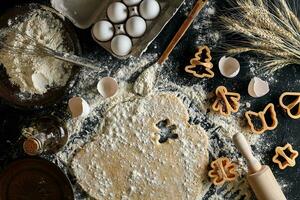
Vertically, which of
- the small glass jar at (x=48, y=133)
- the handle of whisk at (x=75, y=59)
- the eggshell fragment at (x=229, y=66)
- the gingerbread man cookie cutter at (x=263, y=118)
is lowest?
the small glass jar at (x=48, y=133)

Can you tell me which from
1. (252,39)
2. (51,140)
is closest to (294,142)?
(252,39)

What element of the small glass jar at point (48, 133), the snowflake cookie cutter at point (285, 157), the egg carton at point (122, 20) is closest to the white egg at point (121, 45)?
the egg carton at point (122, 20)

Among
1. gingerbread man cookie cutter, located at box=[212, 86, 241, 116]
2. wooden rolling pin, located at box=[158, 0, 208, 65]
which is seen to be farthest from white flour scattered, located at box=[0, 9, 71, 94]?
gingerbread man cookie cutter, located at box=[212, 86, 241, 116]

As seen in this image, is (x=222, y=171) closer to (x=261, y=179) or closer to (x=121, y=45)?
(x=261, y=179)

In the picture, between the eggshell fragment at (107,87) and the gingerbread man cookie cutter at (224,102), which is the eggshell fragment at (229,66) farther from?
the eggshell fragment at (107,87)

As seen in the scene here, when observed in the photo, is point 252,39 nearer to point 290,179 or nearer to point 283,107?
point 283,107

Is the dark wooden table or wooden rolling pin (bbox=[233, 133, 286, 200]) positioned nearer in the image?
wooden rolling pin (bbox=[233, 133, 286, 200])

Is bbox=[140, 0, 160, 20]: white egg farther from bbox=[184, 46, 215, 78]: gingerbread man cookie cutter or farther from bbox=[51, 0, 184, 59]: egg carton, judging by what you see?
bbox=[184, 46, 215, 78]: gingerbread man cookie cutter
